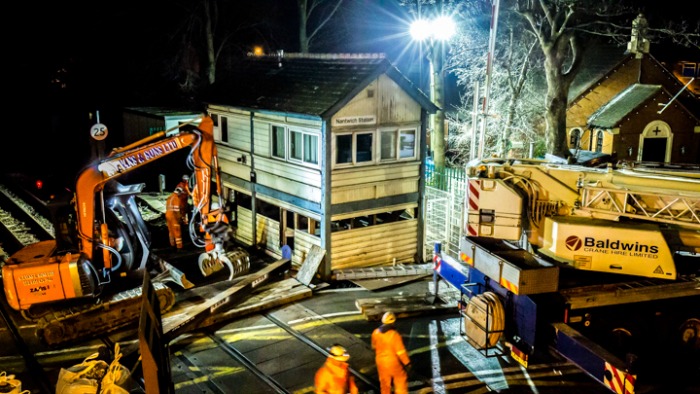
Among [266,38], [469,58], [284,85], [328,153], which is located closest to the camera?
[328,153]

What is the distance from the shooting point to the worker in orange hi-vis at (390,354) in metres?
9.24

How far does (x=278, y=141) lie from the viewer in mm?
17219

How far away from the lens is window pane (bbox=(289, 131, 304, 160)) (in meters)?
16.5

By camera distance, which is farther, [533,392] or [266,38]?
[266,38]

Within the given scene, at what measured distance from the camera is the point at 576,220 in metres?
10.6

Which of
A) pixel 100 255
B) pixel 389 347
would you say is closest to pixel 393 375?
pixel 389 347

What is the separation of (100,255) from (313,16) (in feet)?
95.5

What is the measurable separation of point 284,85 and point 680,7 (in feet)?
74.5

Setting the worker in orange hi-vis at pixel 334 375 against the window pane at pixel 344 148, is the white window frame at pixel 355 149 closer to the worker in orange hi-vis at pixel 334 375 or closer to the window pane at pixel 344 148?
the window pane at pixel 344 148

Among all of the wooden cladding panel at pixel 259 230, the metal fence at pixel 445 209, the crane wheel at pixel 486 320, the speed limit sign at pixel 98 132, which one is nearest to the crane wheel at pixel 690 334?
the crane wheel at pixel 486 320

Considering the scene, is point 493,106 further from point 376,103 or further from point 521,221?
point 521,221

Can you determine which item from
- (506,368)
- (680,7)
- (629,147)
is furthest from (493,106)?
(506,368)

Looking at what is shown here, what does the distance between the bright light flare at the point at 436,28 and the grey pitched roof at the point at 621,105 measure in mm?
11368

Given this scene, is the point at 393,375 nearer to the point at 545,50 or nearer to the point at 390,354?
the point at 390,354
